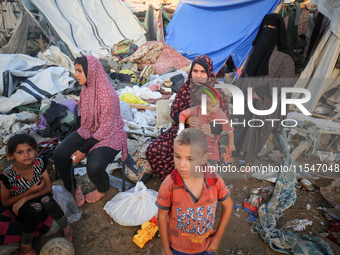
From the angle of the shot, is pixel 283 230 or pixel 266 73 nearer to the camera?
pixel 283 230

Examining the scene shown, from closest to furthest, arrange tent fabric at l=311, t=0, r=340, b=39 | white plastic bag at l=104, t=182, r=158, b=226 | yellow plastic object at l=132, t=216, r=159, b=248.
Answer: yellow plastic object at l=132, t=216, r=159, b=248 < white plastic bag at l=104, t=182, r=158, b=226 < tent fabric at l=311, t=0, r=340, b=39

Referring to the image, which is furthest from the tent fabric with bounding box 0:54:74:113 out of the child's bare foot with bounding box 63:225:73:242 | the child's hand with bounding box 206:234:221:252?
the child's hand with bounding box 206:234:221:252

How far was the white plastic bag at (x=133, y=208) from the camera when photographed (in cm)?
211

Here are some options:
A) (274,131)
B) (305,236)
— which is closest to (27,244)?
(305,236)

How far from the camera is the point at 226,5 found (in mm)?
6598

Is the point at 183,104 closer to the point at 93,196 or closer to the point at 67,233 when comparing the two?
the point at 93,196

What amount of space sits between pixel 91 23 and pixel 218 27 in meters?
5.02

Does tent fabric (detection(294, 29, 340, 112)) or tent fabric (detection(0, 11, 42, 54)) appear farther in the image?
tent fabric (detection(0, 11, 42, 54))

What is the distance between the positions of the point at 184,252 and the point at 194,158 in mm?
621

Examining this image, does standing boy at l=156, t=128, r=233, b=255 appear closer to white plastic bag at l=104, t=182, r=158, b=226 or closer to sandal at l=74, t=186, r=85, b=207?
white plastic bag at l=104, t=182, r=158, b=226

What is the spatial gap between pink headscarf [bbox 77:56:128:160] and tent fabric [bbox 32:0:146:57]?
581 centimetres

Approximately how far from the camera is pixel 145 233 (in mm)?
1977

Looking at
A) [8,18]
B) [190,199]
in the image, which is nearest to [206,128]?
[190,199]

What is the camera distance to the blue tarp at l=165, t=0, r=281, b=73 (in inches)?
246
